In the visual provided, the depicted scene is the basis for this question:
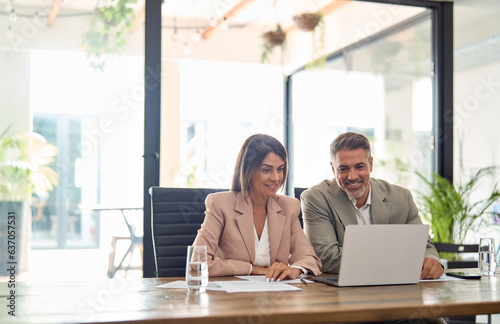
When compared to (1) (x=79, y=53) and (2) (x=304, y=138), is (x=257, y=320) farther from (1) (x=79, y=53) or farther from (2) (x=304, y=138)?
(2) (x=304, y=138)

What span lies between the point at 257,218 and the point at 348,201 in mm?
413

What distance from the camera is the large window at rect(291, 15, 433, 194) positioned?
4.77m

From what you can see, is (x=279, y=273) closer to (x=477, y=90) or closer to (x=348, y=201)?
(x=348, y=201)

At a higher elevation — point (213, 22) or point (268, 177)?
point (213, 22)

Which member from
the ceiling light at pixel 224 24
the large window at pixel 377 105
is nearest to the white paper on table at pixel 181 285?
the large window at pixel 377 105

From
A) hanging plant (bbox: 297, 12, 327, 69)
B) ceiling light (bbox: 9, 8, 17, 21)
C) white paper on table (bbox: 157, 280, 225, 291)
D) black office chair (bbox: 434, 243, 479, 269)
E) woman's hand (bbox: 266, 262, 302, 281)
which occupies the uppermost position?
hanging plant (bbox: 297, 12, 327, 69)

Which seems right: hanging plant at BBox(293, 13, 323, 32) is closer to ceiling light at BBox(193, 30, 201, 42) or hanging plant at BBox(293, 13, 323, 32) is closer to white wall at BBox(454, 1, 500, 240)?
ceiling light at BBox(193, 30, 201, 42)

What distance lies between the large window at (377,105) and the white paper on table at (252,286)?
314cm

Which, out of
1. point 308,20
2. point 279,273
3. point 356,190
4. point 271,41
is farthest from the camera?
point 271,41

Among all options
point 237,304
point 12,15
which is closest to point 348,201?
point 237,304

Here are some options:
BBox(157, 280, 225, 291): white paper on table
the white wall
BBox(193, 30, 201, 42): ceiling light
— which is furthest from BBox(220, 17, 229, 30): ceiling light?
BBox(157, 280, 225, 291): white paper on table

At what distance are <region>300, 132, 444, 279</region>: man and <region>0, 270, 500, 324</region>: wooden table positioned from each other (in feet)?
2.17

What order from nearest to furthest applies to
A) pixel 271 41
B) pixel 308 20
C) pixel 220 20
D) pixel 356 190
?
pixel 356 190
pixel 308 20
pixel 271 41
pixel 220 20

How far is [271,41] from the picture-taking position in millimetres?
5410
